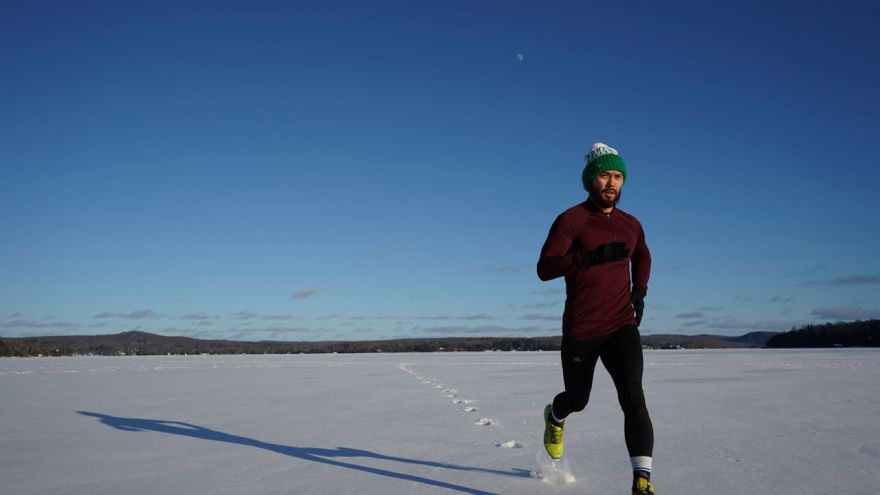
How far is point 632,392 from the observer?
132 inches

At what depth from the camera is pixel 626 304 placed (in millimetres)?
3617

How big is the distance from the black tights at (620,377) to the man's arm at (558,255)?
438 millimetres

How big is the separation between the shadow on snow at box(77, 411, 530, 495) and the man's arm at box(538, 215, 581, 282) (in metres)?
1.21

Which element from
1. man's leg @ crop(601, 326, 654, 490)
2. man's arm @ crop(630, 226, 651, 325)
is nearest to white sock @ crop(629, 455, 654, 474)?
man's leg @ crop(601, 326, 654, 490)

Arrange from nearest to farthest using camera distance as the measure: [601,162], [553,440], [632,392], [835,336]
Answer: [632,392] < [601,162] < [553,440] < [835,336]

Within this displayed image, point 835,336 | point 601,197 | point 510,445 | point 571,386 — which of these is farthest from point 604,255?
point 835,336

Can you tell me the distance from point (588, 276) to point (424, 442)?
6.98 ft

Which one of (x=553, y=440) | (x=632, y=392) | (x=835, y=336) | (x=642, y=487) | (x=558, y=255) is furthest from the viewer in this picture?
(x=835, y=336)

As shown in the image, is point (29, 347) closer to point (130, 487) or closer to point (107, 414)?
point (107, 414)

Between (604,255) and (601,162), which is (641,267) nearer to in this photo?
(604,255)

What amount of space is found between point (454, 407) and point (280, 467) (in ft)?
11.1

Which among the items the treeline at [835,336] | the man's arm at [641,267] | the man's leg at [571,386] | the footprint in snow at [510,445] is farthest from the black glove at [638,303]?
the treeline at [835,336]

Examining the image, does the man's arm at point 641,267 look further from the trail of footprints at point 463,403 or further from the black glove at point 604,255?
the trail of footprints at point 463,403

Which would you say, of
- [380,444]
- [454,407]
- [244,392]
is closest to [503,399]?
[454,407]
